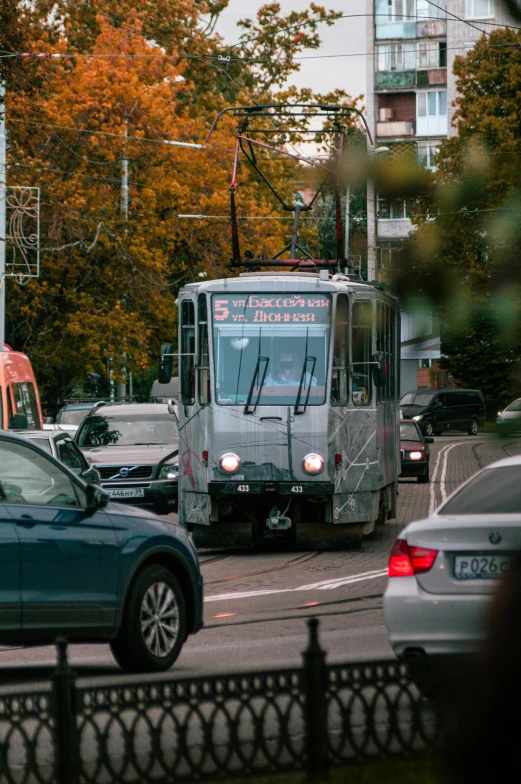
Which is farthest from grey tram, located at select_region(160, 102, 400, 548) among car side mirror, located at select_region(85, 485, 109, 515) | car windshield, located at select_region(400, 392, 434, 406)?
car windshield, located at select_region(400, 392, 434, 406)

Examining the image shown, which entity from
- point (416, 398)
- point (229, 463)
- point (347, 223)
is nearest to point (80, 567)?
point (347, 223)

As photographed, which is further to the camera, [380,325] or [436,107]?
[436,107]

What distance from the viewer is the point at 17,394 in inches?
935

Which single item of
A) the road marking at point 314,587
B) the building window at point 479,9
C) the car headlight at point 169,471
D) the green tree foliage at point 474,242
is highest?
the building window at point 479,9

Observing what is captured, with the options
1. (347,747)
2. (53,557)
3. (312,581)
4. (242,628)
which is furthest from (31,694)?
(312,581)

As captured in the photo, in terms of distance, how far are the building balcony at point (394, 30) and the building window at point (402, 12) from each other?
3 cm

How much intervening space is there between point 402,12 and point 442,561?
17.0 feet

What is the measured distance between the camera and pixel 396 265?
136 inches

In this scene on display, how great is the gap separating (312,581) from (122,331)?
27077 millimetres

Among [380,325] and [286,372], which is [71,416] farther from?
[380,325]

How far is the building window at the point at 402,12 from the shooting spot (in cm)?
311

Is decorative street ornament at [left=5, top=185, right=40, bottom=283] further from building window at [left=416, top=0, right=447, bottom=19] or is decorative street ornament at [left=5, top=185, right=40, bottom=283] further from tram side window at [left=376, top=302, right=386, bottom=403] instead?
building window at [left=416, top=0, right=447, bottom=19]

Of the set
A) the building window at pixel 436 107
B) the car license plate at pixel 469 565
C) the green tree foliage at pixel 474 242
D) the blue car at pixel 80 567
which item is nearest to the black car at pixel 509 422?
the green tree foliage at pixel 474 242

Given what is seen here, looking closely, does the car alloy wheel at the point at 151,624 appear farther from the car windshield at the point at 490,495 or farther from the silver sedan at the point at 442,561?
the car windshield at the point at 490,495
